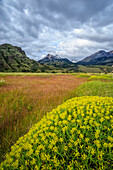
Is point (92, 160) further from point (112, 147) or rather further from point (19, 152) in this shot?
point (19, 152)

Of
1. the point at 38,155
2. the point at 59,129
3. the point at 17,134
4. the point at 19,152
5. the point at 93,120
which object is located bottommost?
the point at 17,134

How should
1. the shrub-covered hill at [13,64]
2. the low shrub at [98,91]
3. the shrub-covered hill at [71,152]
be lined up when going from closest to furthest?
the shrub-covered hill at [71,152], the low shrub at [98,91], the shrub-covered hill at [13,64]

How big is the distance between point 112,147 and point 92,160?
0.39 m

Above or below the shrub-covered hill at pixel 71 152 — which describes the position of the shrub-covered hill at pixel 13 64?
above

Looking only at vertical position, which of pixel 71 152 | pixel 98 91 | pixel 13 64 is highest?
pixel 13 64

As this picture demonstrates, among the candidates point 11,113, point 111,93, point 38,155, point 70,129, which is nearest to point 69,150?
point 70,129

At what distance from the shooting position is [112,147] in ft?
4.48

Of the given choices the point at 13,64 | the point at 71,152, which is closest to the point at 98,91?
the point at 71,152

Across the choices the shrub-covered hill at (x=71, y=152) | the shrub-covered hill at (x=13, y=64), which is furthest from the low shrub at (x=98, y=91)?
the shrub-covered hill at (x=13, y=64)

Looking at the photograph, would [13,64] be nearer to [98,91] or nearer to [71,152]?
[98,91]

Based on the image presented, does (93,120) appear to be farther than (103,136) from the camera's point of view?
Yes

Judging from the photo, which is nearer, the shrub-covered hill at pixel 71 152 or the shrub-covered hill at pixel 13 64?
the shrub-covered hill at pixel 71 152

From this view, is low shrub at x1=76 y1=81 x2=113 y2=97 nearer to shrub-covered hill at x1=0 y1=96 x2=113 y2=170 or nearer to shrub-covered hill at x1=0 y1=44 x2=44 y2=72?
shrub-covered hill at x1=0 y1=96 x2=113 y2=170

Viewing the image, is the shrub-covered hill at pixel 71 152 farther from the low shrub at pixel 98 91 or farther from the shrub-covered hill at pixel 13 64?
the shrub-covered hill at pixel 13 64
